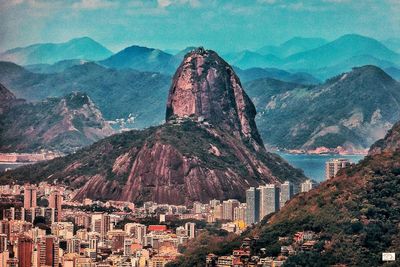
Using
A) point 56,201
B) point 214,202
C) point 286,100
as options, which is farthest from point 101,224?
point 286,100

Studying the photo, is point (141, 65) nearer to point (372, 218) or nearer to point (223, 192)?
point (223, 192)

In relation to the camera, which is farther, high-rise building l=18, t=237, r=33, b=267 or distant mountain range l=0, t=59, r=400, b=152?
distant mountain range l=0, t=59, r=400, b=152

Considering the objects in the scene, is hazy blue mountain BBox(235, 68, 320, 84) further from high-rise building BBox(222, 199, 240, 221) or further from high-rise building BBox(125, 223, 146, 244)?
high-rise building BBox(125, 223, 146, 244)

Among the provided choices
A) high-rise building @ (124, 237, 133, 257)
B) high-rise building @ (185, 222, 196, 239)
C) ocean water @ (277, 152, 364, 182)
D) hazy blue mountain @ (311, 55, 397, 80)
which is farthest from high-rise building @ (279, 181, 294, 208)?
hazy blue mountain @ (311, 55, 397, 80)

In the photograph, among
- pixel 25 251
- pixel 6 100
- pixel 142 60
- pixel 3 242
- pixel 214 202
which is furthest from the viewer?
pixel 142 60

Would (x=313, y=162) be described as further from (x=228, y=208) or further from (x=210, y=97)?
(x=228, y=208)

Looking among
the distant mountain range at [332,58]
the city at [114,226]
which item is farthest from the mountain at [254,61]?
the city at [114,226]

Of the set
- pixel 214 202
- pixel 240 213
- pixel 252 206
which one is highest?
pixel 214 202
